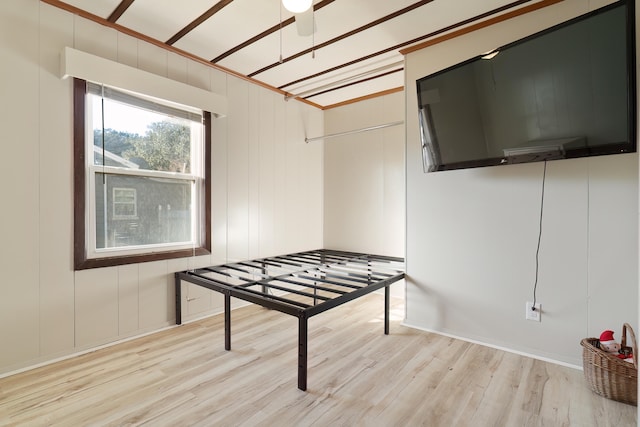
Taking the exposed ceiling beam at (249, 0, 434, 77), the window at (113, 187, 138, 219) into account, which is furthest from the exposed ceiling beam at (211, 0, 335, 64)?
the window at (113, 187, 138, 219)

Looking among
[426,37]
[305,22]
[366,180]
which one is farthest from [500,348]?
[305,22]

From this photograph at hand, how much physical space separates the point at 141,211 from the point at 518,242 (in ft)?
9.58

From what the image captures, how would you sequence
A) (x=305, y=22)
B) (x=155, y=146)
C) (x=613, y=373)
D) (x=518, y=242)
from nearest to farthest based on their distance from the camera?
(x=613, y=373)
(x=305, y=22)
(x=518, y=242)
(x=155, y=146)

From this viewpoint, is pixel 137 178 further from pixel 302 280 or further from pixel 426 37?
pixel 426 37

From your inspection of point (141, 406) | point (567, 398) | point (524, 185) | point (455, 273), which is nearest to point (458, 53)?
point (524, 185)

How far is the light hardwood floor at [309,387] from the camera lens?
63.8 inches

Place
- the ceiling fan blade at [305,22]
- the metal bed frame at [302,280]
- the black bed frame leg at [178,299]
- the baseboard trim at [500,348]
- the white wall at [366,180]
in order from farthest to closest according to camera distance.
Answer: the white wall at [366,180] < the black bed frame leg at [178,299] < the baseboard trim at [500,348] < the metal bed frame at [302,280] < the ceiling fan blade at [305,22]

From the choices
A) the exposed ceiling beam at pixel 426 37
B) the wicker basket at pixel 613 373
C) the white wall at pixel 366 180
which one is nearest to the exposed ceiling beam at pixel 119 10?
the exposed ceiling beam at pixel 426 37

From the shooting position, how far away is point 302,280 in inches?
109

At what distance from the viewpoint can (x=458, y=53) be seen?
8.38ft

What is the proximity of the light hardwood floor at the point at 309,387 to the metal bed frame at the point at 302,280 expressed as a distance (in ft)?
0.70

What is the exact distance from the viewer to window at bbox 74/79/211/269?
7.63 feet

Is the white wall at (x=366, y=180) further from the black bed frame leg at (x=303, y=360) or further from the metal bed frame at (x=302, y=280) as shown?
the black bed frame leg at (x=303, y=360)

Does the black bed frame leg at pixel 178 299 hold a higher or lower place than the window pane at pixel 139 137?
lower
